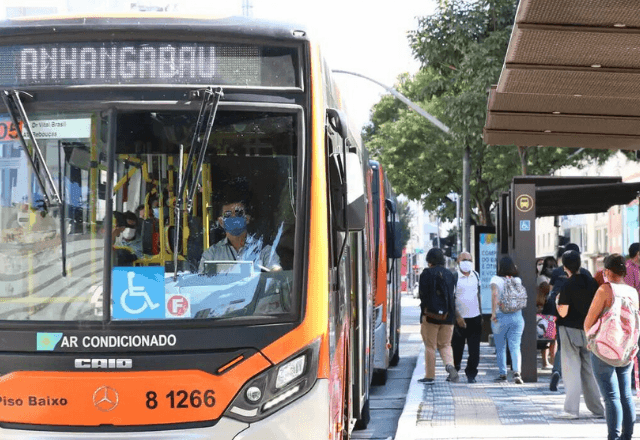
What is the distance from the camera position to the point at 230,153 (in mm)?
6922

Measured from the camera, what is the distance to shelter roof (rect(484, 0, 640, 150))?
9758 mm

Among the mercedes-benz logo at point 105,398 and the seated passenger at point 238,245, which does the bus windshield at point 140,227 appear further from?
the mercedes-benz logo at point 105,398

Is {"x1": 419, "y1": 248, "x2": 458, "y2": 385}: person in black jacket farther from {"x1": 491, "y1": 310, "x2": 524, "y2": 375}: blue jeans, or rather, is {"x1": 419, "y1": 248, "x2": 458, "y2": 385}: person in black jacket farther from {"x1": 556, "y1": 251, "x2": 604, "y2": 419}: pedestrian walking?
{"x1": 556, "y1": 251, "x2": 604, "y2": 419}: pedestrian walking

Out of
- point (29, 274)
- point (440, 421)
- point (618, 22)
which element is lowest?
point (440, 421)


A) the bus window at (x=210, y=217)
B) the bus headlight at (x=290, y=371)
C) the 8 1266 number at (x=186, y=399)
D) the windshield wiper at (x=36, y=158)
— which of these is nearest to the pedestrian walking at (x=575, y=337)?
the bus window at (x=210, y=217)

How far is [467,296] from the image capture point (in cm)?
1694

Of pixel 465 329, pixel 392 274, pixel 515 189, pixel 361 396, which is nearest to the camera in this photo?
pixel 361 396

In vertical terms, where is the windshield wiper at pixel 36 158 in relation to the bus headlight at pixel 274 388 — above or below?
above

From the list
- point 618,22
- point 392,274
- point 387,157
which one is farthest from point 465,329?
point 387,157

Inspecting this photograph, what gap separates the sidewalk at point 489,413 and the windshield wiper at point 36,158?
16.9ft

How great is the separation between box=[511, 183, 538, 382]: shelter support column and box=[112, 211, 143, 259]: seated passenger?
961 centimetres

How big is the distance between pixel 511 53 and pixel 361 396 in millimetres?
3428

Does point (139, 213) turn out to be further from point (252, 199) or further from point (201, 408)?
point (201, 408)

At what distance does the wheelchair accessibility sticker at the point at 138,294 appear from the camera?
6711mm
